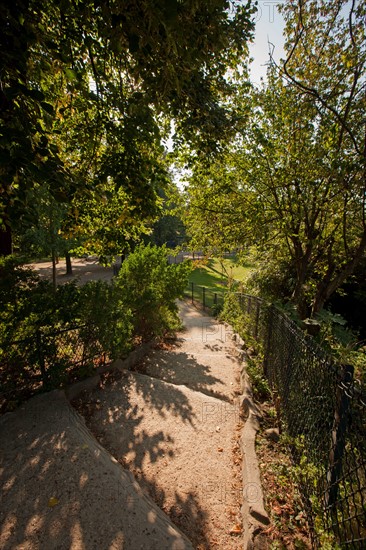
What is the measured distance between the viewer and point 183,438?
3809mm

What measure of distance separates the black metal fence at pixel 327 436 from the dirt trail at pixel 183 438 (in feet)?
2.84

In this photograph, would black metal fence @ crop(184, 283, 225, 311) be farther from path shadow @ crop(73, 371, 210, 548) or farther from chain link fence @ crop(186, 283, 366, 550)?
chain link fence @ crop(186, 283, 366, 550)

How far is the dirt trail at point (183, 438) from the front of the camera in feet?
9.06

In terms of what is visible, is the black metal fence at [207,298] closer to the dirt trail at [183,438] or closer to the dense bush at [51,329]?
the dirt trail at [183,438]

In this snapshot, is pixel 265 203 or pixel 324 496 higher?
pixel 265 203

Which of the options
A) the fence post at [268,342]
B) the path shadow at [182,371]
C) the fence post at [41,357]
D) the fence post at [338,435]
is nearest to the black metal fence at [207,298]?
the path shadow at [182,371]

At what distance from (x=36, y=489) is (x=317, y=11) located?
8.87m

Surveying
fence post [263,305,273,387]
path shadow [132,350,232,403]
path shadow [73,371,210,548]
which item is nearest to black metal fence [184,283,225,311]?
path shadow [132,350,232,403]

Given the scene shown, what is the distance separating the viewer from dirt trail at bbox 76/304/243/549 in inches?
109

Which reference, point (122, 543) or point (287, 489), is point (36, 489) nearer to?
point (122, 543)

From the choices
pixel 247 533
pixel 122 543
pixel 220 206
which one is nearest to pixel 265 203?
pixel 220 206

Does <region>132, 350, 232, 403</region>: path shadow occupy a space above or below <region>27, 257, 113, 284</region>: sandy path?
below

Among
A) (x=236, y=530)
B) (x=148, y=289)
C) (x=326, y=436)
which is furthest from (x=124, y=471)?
(x=148, y=289)

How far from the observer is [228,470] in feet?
10.8
